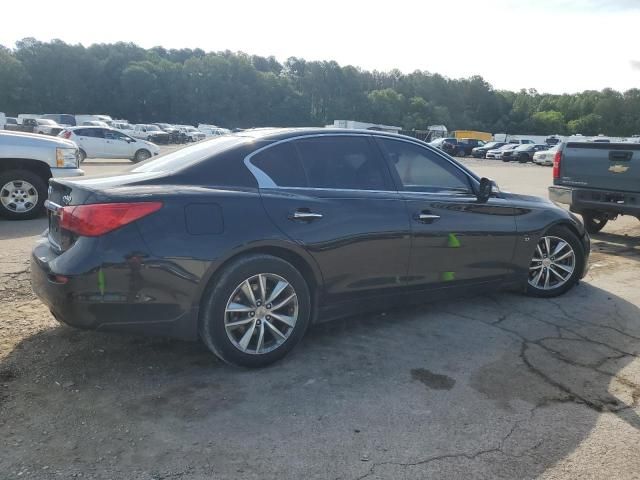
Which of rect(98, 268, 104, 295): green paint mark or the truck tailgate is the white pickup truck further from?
the truck tailgate

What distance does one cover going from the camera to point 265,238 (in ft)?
11.3

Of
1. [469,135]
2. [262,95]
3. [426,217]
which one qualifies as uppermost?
[262,95]

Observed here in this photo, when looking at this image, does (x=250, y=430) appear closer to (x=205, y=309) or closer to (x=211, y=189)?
(x=205, y=309)

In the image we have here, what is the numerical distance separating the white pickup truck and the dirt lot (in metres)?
4.08

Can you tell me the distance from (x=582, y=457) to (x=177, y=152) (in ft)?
11.0

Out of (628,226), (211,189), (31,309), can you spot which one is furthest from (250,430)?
(628,226)

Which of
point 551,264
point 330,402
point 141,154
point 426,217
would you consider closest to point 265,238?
point 330,402

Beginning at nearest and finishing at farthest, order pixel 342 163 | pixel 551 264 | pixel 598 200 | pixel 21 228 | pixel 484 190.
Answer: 1. pixel 342 163
2. pixel 484 190
3. pixel 551 264
4. pixel 21 228
5. pixel 598 200

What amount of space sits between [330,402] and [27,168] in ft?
23.2

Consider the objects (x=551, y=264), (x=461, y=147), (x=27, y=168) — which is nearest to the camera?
(x=551, y=264)

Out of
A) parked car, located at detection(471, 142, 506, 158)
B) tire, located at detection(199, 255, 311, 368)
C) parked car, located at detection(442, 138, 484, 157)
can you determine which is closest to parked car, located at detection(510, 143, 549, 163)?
parked car, located at detection(471, 142, 506, 158)

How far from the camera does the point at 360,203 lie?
3938 mm

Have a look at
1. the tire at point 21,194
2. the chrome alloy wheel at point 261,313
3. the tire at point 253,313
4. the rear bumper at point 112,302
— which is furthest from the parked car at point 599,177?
the tire at point 21,194

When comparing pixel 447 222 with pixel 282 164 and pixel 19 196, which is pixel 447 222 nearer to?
pixel 282 164
